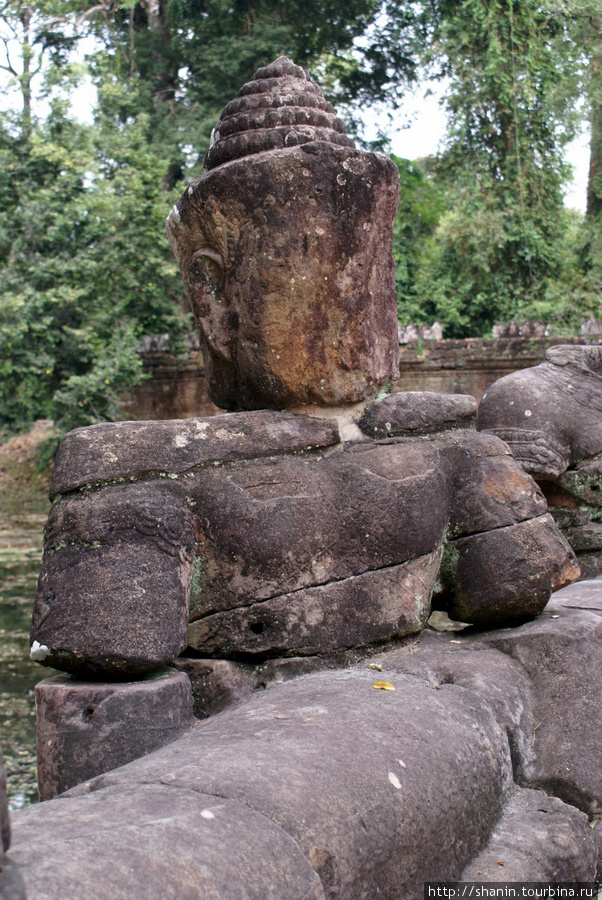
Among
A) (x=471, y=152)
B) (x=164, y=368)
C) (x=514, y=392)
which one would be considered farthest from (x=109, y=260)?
(x=514, y=392)

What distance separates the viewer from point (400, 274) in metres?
14.6

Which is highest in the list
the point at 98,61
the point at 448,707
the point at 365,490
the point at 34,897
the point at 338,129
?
the point at 98,61

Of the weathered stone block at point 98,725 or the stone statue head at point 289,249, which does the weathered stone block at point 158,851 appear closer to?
the weathered stone block at point 98,725

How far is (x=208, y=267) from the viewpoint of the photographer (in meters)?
2.67

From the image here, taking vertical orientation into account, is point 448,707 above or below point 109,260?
below

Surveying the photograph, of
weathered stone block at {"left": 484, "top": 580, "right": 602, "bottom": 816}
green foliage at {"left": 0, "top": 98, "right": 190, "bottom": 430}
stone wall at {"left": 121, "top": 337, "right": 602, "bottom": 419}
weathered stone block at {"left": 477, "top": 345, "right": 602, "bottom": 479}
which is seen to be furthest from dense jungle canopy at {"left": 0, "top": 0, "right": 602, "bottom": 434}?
weathered stone block at {"left": 484, "top": 580, "right": 602, "bottom": 816}

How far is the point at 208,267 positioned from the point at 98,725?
4.57 feet

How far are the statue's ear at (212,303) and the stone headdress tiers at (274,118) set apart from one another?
0.31m

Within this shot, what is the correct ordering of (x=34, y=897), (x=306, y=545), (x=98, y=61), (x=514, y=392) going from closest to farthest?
(x=34, y=897) → (x=306, y=545) → (x=514, y=392) → (x=98, y=61)

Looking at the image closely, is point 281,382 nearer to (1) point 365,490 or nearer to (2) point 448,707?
(1) point 365,490

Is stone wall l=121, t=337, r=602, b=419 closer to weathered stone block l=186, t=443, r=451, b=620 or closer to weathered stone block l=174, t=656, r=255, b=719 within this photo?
weathered stone block l=186, t=443, r=451, b=620

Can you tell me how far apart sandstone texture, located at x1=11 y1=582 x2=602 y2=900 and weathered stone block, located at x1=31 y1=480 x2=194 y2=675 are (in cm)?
25

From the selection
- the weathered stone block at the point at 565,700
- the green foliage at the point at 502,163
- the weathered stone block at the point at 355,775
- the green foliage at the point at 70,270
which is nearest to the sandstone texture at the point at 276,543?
the weathered stone block at the point at 565,700

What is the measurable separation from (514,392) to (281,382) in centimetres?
187
